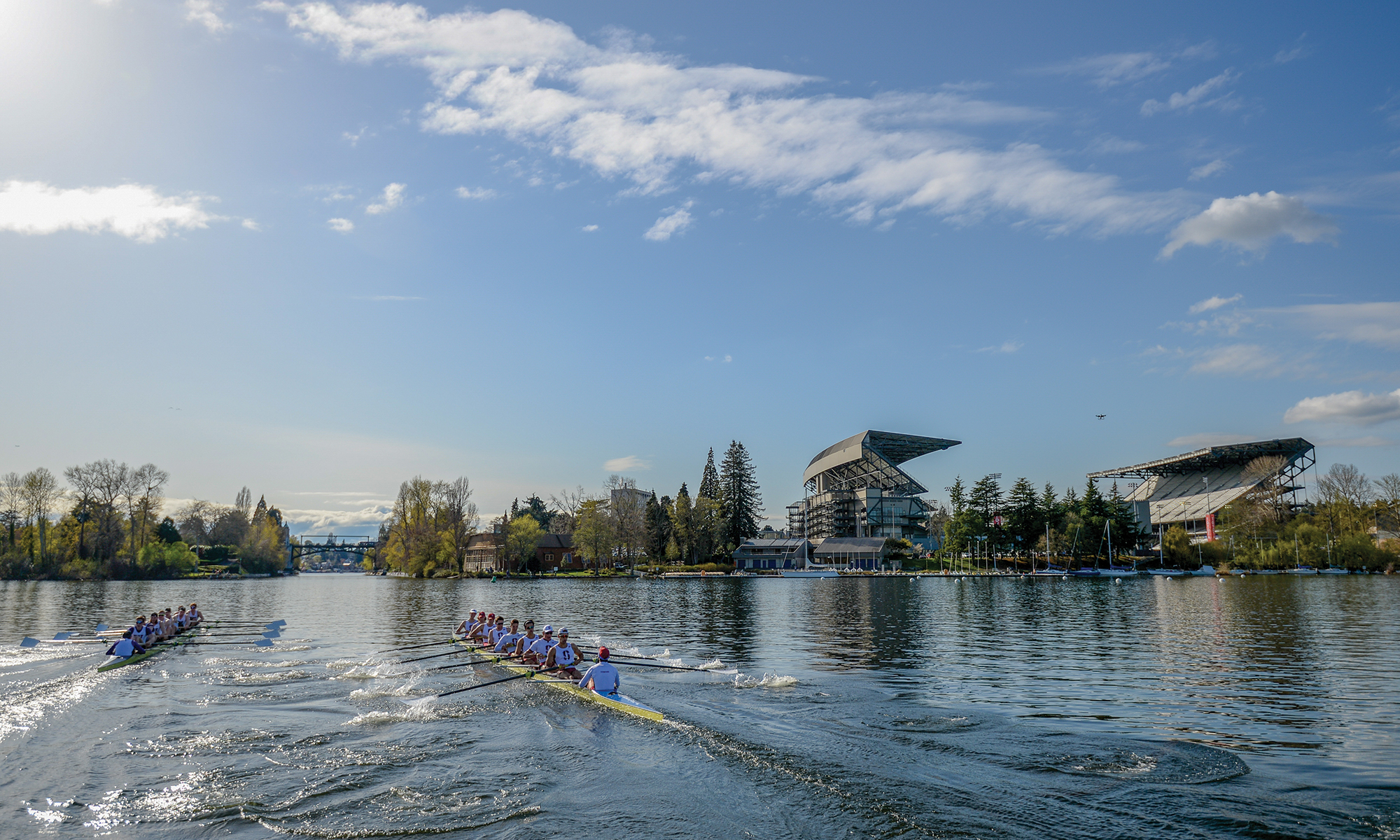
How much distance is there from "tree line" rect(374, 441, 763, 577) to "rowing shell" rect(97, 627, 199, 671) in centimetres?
8082

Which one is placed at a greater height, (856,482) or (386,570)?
(856,482)

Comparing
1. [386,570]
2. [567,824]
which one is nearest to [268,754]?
[567,824]

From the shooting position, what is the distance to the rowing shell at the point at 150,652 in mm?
22936

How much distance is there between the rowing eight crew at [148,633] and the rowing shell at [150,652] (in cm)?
12

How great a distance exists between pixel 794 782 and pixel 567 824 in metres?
3.52

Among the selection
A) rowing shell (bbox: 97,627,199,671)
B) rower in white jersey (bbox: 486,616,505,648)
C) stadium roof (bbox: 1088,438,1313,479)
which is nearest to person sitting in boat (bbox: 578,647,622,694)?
rower in white jersey (bbox: 486,616,505,648)

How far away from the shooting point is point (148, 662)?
24.6m

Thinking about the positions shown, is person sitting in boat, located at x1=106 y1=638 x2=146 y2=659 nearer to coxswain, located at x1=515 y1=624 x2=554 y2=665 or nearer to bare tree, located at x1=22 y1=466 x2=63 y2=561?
coxswain, located at x1=515 y1=624 x2=554 y2=665

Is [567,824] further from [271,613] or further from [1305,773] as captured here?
[271,613]

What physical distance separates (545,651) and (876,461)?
12045 centimetres

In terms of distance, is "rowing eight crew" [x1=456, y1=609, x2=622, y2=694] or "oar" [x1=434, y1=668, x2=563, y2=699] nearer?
"rowing eight crew" [x1=456, y1=609, x2=622, y2=694]

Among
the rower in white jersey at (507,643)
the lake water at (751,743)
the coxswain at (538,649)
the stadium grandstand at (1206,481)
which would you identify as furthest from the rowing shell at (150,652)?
the stadium grandstand at (1206,481)

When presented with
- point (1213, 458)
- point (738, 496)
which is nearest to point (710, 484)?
point (738, 496)

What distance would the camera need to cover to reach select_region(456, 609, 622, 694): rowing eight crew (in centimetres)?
1717
